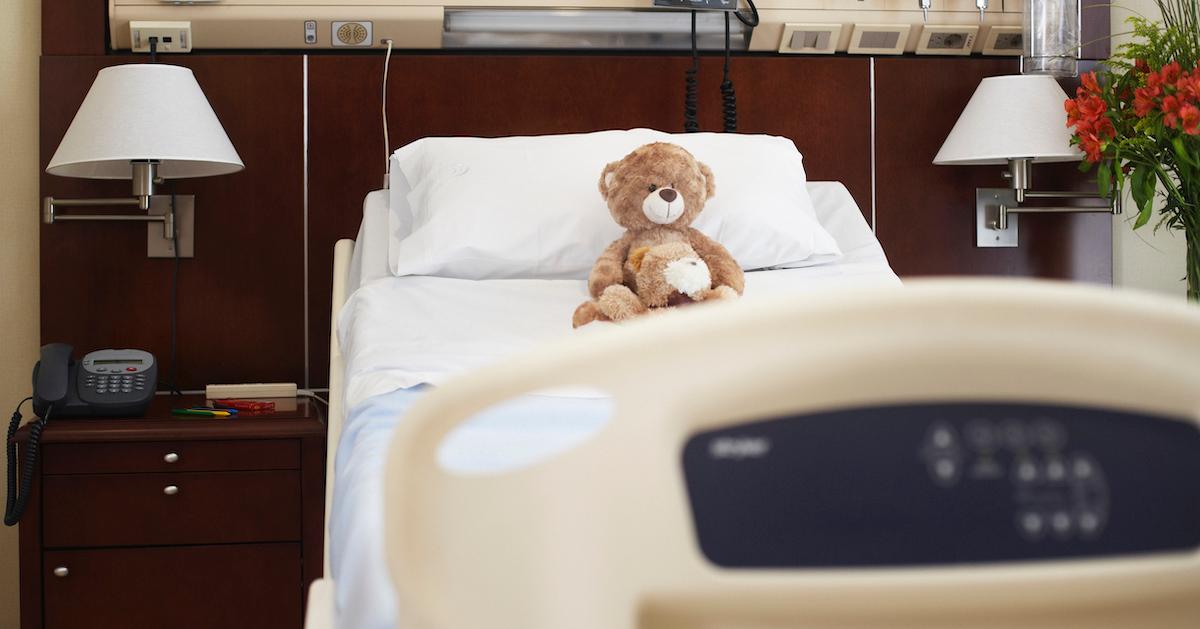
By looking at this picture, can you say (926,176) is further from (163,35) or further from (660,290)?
(163,35)

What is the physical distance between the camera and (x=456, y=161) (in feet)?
6.34

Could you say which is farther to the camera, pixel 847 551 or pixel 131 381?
pixel 131 381

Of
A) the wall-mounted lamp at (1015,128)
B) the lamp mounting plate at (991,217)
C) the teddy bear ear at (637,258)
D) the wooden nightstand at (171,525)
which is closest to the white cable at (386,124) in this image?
the wooden nightstand at (171,525)

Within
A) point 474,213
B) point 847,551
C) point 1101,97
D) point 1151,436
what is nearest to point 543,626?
point 847,551

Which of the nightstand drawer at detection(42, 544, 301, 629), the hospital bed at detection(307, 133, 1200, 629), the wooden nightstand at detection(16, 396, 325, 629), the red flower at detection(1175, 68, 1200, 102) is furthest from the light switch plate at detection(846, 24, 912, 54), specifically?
the hospital bed at detection(307, 133, 1200, 629)

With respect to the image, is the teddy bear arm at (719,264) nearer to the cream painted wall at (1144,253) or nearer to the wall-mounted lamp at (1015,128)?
the wall-mounted lamp at (1015,128)

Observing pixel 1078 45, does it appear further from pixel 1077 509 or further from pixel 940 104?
pixel 1077 509

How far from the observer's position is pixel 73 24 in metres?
2.18

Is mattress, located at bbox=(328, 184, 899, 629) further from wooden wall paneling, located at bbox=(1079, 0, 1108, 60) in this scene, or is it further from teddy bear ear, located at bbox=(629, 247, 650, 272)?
wooden wall paneling, located at bbox=(1079, 0, 1108, 60)

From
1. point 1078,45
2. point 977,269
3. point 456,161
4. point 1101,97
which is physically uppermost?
point 1078,45

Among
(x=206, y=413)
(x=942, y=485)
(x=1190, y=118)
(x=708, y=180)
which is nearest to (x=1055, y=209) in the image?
(x=1190, y=118)

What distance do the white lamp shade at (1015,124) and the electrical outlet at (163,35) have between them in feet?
5.04

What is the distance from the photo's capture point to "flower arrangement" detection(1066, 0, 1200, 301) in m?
1.91

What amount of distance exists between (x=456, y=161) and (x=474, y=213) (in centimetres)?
13
